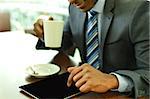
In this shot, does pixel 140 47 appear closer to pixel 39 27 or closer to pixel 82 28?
pixel 82 28

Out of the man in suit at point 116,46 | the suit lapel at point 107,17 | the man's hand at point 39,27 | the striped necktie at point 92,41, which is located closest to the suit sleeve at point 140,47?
the man in suit at point 116,46

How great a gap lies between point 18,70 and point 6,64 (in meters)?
0.11

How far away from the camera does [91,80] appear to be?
37.4 inches

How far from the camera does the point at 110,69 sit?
1394 millimetres

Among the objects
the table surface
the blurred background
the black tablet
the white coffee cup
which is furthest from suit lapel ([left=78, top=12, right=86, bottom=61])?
the blurred background

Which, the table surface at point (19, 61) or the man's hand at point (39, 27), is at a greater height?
the man's hand at point (39, 27)

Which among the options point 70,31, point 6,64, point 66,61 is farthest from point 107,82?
point 70,31

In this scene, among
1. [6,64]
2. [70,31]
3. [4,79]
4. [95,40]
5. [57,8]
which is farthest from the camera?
[57,8]

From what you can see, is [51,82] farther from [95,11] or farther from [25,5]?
[25,5]

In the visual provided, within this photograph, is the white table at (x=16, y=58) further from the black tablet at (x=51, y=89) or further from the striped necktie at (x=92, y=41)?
the striped necktie at (x=92, y=41)

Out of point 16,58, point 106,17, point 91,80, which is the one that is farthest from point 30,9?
point 91,80

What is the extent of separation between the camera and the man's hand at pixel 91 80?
0.95 m

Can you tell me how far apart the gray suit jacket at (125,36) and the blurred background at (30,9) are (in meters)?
1.76

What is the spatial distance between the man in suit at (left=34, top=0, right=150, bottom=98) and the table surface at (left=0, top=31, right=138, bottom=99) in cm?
5
